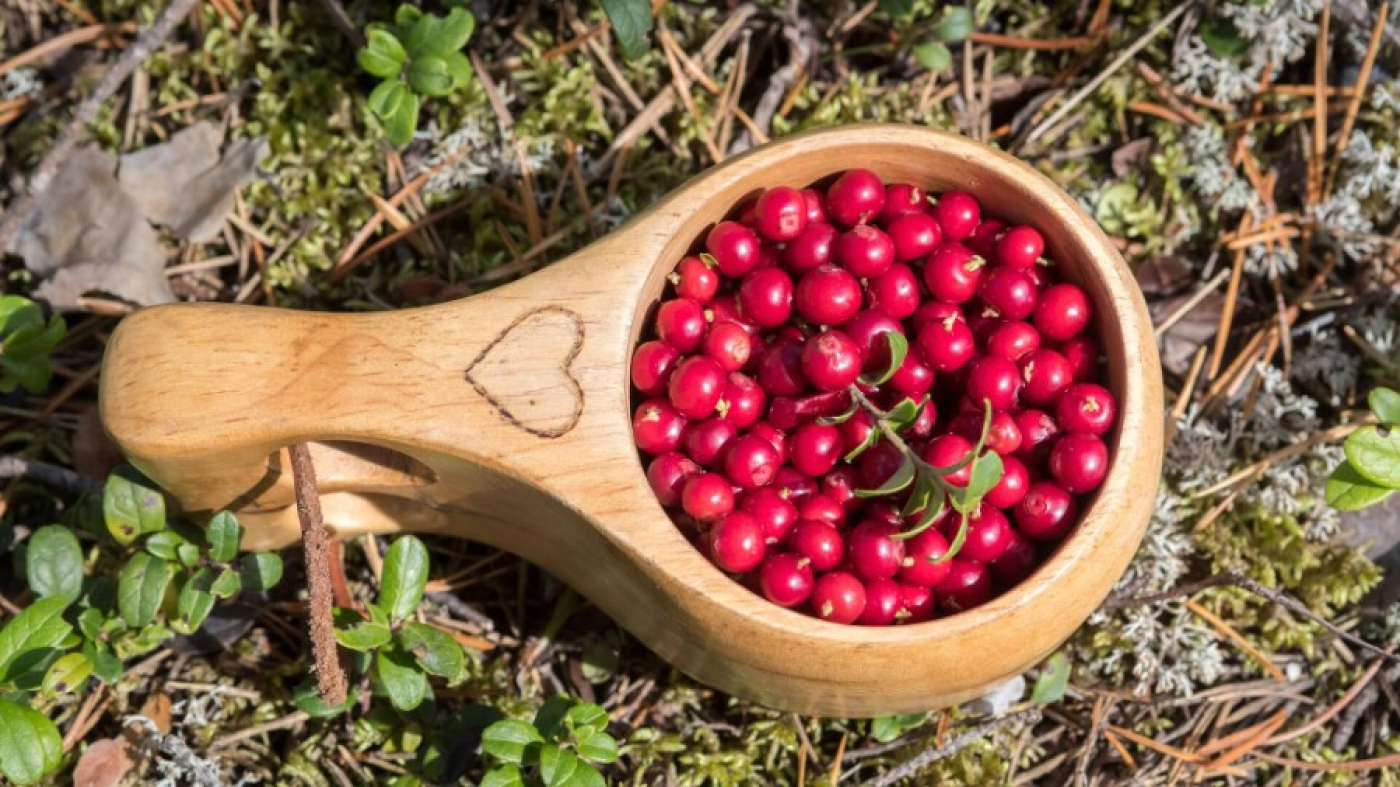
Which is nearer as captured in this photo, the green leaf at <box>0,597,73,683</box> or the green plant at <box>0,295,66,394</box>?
the green leaf at <box>0,597,73,683</box>

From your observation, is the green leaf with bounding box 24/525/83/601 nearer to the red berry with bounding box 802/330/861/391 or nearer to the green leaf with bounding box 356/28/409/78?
the green leaf with bounding box 356/28/409/78

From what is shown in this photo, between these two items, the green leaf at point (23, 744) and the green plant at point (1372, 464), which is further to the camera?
the green plant at point (1372, 464)

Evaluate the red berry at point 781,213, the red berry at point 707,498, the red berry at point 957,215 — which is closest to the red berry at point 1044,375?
the red berry at point 957,215

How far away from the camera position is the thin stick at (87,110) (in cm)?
355

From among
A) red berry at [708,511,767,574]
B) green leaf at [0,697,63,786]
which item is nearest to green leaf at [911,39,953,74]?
red berry at [708,511,767,574]

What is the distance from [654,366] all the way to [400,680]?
3.09 feet

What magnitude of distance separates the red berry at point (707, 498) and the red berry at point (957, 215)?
2.58 feet

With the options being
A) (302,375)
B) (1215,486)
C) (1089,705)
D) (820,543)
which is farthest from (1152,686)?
(302,375)

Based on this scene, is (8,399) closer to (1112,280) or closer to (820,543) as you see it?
(820,543)

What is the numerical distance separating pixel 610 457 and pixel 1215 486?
5.71 feet

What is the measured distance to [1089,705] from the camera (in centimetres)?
344

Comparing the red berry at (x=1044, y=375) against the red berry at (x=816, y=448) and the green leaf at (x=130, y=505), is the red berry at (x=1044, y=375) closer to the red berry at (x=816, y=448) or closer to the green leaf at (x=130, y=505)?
the red berry at (x=816, y=448)

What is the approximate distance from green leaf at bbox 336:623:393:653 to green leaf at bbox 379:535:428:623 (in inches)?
2.4

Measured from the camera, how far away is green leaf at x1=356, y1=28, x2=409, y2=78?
341cm
